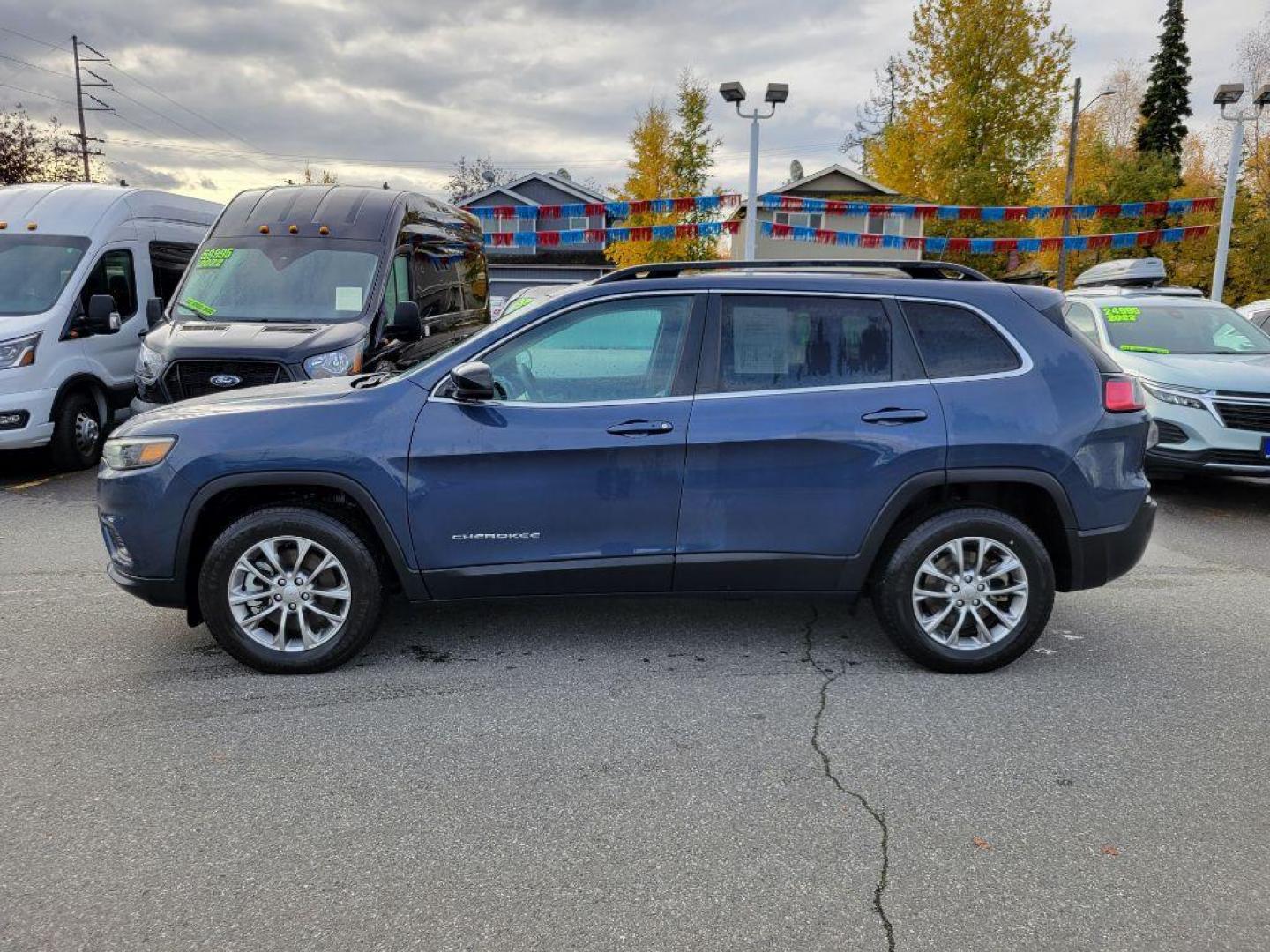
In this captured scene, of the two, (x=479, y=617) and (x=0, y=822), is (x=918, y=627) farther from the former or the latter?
(x=0, y=822)

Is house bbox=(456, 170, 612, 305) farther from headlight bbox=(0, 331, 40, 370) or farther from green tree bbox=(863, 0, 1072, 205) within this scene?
headlight bbox=(0, 331, 40, 370)

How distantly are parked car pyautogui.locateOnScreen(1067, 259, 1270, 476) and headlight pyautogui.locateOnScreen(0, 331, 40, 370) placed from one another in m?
8.40

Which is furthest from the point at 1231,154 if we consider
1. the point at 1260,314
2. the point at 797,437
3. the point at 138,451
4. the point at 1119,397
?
the point at 138,451

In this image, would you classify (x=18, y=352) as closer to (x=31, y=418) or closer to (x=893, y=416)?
(x=31, y=418)

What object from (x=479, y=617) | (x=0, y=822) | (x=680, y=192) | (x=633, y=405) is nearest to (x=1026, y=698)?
(x=633, y=405)

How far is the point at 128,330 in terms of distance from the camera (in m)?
Answer: 9.23

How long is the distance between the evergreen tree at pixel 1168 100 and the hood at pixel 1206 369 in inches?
1644

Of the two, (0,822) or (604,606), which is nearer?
(0,822)

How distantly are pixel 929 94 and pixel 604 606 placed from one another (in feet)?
91.9

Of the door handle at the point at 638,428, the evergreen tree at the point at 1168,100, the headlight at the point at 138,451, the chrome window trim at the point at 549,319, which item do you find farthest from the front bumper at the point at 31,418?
the evergreen tree at the point at 1168,100

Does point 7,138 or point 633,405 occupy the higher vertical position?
point 7,138

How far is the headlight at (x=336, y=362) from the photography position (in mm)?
6797

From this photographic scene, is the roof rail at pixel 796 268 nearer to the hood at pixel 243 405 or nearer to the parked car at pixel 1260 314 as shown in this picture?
the hood at pixel 243 405

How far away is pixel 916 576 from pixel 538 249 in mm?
40403
